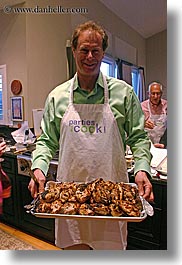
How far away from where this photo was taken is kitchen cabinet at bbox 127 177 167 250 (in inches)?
41.4

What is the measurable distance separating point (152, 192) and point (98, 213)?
0.23m

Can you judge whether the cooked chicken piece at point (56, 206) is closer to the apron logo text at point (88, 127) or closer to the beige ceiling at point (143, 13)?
the apron logo text at point (88, 127)

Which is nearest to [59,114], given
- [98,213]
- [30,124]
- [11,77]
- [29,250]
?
[30,124]

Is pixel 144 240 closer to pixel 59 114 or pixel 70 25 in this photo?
pixel 59 114

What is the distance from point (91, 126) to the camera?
1.00 meters

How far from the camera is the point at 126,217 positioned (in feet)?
2.91

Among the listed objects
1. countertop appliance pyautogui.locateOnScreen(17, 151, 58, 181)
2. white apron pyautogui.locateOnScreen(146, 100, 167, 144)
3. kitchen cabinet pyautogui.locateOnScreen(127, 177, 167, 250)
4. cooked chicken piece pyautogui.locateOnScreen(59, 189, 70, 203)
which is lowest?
kitchen cabinet pyautogui.locateOnScreen(127, 177, 167, 250)

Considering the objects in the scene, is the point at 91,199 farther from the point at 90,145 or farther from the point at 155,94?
the point at 155,94

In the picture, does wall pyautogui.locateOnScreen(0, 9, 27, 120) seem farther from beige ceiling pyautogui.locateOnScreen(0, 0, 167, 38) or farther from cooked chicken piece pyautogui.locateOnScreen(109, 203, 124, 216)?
cooked chicken piece pyautogui.locateOnScreen(109, 203, 124, 216)

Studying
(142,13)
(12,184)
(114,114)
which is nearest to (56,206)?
(12,184)

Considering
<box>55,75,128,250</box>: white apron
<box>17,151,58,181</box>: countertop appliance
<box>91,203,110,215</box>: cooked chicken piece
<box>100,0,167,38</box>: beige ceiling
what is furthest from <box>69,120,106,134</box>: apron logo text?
<box>100,0,167,38</box>: beige ceiling

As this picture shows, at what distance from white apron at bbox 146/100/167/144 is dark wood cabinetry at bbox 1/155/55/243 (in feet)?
1.55

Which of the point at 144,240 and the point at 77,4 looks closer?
the point at 77,4

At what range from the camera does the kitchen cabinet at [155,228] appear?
1.05m
